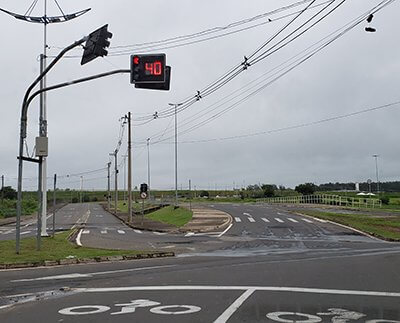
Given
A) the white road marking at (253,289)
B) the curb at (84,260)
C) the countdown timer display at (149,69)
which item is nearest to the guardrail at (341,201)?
A: the curb at (84,260)

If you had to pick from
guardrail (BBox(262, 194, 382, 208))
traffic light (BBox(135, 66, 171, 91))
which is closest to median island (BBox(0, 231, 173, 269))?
traffic light (BBox(135, 66, 171, 91))

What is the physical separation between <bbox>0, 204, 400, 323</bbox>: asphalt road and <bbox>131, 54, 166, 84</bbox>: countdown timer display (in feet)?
19.2

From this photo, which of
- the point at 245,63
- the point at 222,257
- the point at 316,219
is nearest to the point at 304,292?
the point at 222,257

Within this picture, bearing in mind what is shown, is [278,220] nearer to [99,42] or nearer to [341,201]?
[99,42]

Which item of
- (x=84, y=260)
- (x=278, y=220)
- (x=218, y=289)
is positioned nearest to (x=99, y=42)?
(x=84, y=260)

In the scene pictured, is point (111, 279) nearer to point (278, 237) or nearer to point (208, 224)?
point (278, 237)

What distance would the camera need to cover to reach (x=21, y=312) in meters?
8.99

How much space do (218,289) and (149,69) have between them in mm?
7887

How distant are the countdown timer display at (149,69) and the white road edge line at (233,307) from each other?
7.87 meters

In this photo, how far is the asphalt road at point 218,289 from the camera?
857 cm

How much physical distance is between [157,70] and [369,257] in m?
9.89

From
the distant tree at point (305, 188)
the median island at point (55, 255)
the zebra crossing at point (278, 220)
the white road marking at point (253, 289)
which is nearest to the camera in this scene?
the white road marking at point (253, 289)

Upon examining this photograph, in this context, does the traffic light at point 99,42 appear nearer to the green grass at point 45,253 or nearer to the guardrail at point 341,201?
the green grass at point 45,253

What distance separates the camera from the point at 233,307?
907 cm
